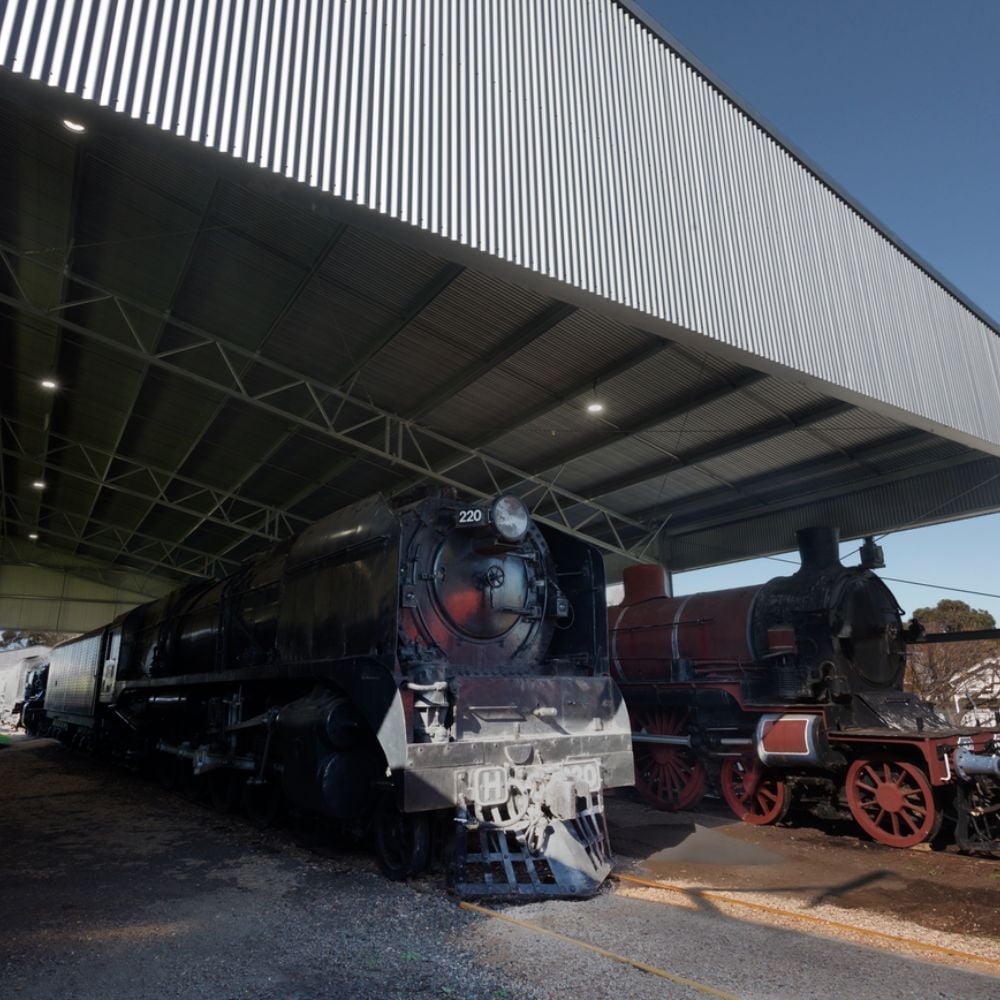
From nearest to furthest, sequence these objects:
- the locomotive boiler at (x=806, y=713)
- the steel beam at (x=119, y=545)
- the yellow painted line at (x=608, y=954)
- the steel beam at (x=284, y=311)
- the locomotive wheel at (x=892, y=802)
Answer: the yellow painted line at (x=608, y=954) < the locomotive wheel at (x=892, y=802) < the locomotive boiler at (x=806, y=713) < the steel beam at (x=284, y=311) < the steel beam at (x=119, y=545)

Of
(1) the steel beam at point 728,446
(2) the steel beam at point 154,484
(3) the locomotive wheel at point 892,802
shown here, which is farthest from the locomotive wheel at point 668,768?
(2) the steel beam at point 154,484

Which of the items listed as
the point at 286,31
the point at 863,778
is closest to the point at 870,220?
the point at 863,778

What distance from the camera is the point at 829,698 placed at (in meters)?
8.33

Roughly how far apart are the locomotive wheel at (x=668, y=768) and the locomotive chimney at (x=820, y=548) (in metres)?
2.59

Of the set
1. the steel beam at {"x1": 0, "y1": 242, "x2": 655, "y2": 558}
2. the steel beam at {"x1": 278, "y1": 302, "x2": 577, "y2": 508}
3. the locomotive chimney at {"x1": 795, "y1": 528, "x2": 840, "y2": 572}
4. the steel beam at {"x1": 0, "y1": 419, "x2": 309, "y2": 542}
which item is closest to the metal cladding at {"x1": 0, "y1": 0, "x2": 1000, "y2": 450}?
the locomotive chimney at {"x1": 795, "y1": 528, "x2": 840, "y2": 572}

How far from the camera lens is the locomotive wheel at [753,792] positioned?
8570mm

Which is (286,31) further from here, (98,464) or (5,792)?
(98,464)

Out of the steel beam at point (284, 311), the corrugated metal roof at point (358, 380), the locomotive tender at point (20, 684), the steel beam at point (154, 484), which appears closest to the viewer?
the steel beam at point (284, 311)

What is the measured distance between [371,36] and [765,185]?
196 inches

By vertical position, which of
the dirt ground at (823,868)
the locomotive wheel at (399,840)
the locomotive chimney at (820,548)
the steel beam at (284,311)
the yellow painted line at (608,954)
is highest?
the steel beam at (284,311)

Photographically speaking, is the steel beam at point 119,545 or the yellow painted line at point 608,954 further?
the steel beam at point 119,545

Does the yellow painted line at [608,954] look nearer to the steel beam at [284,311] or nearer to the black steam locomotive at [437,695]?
the black steam locomotive at [437,695]

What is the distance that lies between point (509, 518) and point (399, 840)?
8.99ft

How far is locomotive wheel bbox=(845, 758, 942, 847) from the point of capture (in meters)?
7.33
